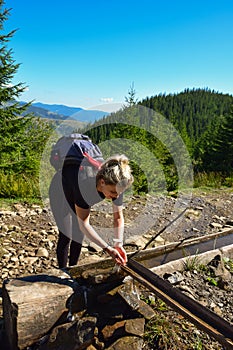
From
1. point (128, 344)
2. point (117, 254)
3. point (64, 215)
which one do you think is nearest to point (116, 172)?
point (117, 254)

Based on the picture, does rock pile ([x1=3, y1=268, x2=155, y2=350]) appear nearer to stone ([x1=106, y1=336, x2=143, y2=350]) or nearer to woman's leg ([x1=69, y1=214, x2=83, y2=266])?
stone ([x1=106, y1=336, x2=143, y2=350])

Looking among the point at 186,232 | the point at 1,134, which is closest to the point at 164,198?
the point at 186,232

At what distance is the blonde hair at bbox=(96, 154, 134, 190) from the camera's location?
2250 millimetres

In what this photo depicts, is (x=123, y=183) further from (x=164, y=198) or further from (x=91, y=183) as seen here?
(x=164, y=198)

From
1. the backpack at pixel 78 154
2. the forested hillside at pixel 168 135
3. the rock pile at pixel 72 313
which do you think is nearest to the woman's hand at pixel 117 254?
the rock pile at pixel 72 313

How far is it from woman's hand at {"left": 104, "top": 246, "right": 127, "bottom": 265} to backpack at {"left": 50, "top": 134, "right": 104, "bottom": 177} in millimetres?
619

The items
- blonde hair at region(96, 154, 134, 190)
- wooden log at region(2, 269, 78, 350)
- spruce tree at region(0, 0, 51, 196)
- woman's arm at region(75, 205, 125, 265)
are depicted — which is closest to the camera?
wooden log at region(2, 269, 78, 350)

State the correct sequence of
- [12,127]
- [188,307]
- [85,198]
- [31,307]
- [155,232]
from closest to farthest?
[31,307] < [188,307] < [85,198] < [155,232] < [12,127]

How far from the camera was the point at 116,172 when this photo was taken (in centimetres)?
225

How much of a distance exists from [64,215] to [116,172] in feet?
3.40

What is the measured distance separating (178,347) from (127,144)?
355 inches

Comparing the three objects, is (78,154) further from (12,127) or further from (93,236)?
(12,127)

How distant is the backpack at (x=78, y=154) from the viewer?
2582mm

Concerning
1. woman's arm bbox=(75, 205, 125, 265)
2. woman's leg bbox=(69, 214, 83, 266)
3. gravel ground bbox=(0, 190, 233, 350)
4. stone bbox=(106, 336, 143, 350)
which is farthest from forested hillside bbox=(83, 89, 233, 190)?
stone bbox=(106, 336, 143, 350)
